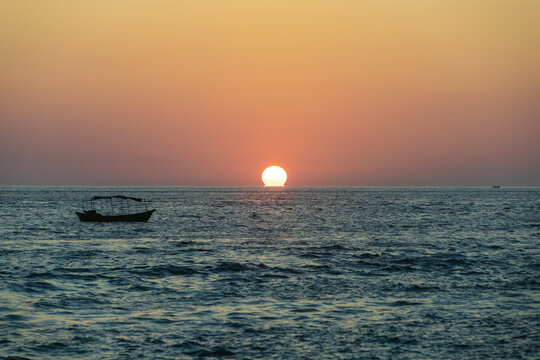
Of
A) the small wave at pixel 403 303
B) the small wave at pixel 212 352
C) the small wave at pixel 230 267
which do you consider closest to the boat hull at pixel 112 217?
the small wave at pixel 230 267

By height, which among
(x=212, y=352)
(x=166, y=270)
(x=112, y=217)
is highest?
(x=112, y=217)

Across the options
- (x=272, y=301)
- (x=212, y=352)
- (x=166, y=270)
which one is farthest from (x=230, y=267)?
(x=212, y=352)

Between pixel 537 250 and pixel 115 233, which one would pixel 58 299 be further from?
pixel 115 233

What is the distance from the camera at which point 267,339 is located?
20344mm

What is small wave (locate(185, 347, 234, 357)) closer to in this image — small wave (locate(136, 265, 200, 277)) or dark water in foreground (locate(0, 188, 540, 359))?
dark water in foreground (locate(0, 188, 540, 359))

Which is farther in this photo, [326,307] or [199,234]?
[199,234]

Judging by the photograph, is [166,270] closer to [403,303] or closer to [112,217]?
[403,303]

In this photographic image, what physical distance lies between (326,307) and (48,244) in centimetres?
3633

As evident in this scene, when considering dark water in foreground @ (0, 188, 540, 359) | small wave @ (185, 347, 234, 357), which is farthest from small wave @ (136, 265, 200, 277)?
small wave @ (185, 347, 234, 357)

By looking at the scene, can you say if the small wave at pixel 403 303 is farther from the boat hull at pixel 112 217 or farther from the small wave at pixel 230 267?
the boat hull at pixel 112 217

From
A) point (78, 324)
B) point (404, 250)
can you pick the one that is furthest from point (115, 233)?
point (78, 324)

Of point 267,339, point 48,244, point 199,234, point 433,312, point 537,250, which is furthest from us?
point 199,234

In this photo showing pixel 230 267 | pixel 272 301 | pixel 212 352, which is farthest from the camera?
pixel 230 267

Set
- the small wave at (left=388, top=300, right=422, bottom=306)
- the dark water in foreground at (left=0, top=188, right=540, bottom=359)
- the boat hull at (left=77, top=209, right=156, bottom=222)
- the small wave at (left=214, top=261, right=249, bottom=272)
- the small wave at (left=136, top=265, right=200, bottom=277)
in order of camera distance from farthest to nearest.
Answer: the boat hull at (left=77, top=209, right=156, bottom=222)
the small wave at (left=214, top=261, right=249, bottom=272)
the small wave at (left=136, top=265, right=200, bottom=277)
the small wave at (left=388, top=300, right=422, bottom=306)
the dark water in foreground at (left=0, top=188, right=540, bottom=359)
